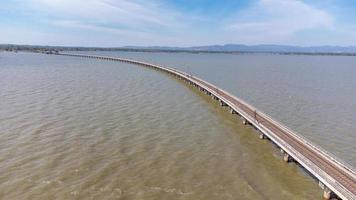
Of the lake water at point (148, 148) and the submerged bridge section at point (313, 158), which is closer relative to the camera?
the submerged bridge section at point (313, 158)

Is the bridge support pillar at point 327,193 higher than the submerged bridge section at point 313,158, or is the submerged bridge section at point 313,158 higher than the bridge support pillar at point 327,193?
the submerged bridge section at point 313,158

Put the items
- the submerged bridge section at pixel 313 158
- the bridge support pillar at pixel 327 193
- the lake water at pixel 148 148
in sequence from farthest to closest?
the lake water at pixel 148 148 < the bridge support pillar at pixel 327 193 < the submerged bridge section at pixel 313 158

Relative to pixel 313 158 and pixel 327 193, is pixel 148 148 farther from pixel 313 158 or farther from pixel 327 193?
pixel 327 193

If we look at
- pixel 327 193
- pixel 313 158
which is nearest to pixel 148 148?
pixel 313 158

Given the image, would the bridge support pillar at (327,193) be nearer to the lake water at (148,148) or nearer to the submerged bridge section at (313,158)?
the submerged bridge section at (313,158)

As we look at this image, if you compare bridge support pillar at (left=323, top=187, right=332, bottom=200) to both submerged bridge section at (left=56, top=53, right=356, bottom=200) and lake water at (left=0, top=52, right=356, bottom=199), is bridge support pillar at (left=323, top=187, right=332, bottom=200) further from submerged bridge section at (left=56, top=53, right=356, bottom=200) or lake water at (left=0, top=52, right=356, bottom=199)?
lake water at (left=0, top=52, right=356, bottom=199)

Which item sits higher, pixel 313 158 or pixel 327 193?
pixel 313 158

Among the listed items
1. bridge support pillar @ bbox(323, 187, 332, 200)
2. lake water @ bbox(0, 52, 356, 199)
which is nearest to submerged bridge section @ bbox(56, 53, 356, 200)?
bridge support pillar @ bbox(323, 187, 332, 200)

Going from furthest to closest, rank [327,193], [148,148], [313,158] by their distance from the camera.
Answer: [148,148] → [313,158] → [327,193]

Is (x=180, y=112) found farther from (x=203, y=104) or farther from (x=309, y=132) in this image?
(x=309, y=132)

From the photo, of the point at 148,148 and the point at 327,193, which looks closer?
the point at 327,193

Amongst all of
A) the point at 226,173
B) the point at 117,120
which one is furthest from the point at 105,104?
the point at 226,173

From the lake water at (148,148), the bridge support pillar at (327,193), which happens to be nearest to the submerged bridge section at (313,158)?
the bridge support pillar at (327,193)
